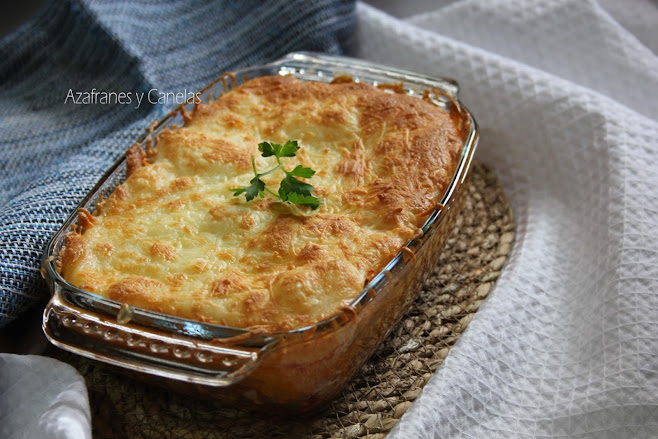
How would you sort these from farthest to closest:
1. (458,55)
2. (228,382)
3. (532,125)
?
(458,55), (532,125), (228,382)

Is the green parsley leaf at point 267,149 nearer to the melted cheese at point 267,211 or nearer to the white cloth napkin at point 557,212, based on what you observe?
the melted cheese at point 267,211

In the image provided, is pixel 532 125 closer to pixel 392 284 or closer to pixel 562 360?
pixel 562 360

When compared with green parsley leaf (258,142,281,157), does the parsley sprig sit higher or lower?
lower

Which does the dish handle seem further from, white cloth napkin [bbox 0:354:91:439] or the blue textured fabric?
the blue textured fabric

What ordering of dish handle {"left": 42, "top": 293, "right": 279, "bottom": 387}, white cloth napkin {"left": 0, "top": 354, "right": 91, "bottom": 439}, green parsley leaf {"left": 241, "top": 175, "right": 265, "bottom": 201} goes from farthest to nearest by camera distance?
1. green parsley leaf {"left": 241, "top": 175, "right": 265, "bottom": 201}
2. white cloth napkin {"left": 0, "top": 354, "right": 91, "bottom": 439}
3. dish handle {"left": 42, "top": 293, "right": 279, "bottom": 387}

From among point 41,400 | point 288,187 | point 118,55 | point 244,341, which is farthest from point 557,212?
point 118,55

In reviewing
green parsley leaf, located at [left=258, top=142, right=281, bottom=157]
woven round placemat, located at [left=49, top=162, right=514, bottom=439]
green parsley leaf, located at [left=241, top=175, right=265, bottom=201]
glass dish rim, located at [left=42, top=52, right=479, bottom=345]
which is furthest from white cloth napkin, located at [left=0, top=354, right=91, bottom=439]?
green parsley leaf, located at [left=258, top=142, right=281, bottom=157]

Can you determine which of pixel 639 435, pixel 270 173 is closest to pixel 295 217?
pixel 270 173
